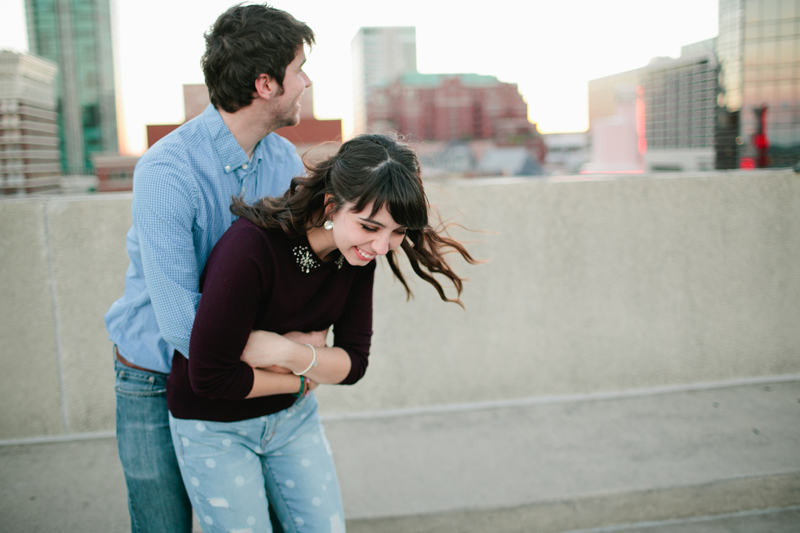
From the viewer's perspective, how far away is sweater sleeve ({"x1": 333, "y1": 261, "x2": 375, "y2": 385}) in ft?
5.01

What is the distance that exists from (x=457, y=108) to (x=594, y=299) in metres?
139

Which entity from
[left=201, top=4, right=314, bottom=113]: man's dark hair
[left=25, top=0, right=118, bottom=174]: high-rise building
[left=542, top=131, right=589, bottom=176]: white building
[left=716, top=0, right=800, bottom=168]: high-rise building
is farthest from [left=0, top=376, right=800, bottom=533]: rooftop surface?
[left=542, top=131, right=589, bottom=176]: white building

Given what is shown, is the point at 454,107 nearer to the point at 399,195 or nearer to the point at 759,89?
the point at 759,89

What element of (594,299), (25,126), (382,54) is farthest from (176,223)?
(382,54)

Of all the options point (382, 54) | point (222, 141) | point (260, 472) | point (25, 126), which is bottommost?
point (260, 472)

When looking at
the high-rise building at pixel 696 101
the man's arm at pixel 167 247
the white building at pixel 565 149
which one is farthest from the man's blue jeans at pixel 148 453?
the white building at pixel 565 149

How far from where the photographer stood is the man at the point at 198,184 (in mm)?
1404

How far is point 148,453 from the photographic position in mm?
1448

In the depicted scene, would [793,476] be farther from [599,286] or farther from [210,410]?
[210,410]

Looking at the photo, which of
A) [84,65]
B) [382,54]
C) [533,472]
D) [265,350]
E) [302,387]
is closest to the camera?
[265,350]

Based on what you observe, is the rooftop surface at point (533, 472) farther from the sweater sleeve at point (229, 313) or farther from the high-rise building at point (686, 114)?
the high-rise building at point (686, 114)

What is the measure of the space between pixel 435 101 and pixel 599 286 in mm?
137058

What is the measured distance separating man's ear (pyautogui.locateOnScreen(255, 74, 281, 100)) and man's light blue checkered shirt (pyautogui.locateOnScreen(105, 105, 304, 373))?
0.44ft

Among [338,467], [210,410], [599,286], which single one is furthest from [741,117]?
[210,410]
